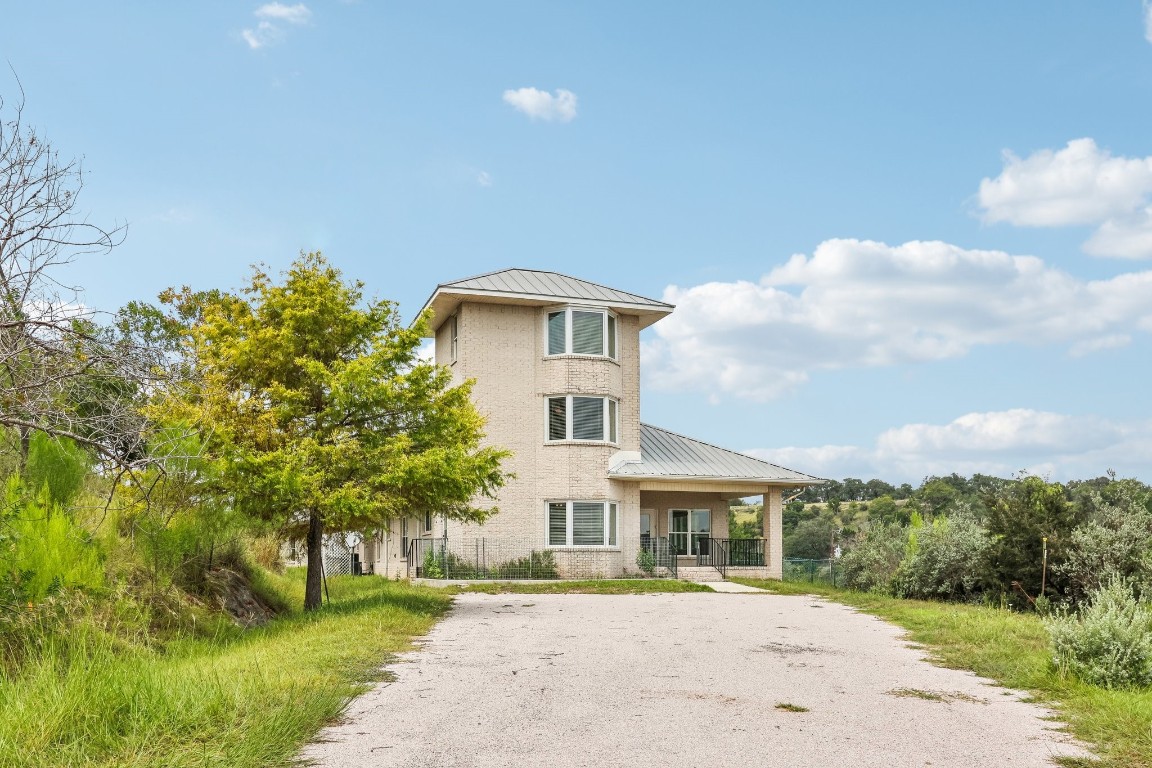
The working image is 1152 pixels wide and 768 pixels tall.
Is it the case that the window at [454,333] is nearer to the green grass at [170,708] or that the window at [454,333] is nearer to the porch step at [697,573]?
the porch step at [697,573]

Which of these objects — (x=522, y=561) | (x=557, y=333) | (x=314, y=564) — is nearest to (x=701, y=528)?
(x=522, y=561)

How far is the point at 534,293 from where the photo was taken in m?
30.5

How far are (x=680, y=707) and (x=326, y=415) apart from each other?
436 inches

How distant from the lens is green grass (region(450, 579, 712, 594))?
1033 inches

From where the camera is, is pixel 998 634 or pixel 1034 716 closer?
pixel 1034 716

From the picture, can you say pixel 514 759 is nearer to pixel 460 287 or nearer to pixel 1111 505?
pixel 1111 505

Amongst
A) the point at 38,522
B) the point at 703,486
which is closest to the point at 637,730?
the point at 38,522

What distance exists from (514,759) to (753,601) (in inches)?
662

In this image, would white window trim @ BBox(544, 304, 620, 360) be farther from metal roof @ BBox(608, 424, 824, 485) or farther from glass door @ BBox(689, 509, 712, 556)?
glass door @ BBox(689, 509, 712, 556)

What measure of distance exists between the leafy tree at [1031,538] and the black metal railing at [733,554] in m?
13.3

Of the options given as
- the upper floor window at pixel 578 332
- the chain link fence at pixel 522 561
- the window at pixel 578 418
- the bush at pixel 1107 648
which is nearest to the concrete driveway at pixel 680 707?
the bush at pixel 1107 648

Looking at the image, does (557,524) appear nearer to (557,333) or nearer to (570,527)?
(570,527)

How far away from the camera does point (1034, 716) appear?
8938 mm

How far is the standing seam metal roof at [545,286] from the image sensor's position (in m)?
30.4
